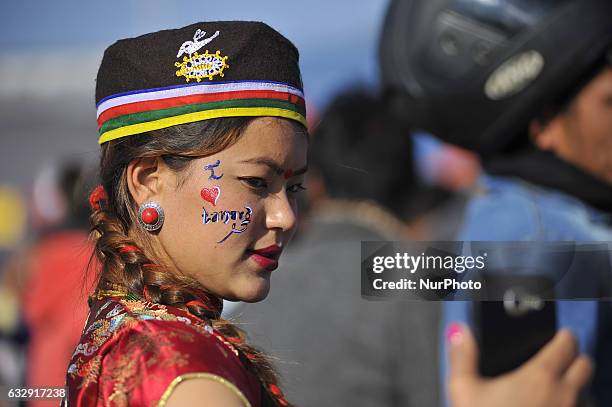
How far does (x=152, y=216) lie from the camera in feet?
4.31

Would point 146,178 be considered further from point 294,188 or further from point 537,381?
point 537,381

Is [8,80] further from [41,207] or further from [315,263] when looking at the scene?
[315,263]

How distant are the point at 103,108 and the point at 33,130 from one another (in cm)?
952

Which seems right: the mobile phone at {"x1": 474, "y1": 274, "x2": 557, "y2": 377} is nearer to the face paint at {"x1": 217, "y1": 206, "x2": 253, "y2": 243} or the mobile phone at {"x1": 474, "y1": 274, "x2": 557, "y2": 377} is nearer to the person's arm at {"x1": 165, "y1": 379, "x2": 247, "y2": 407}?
the face paint at {"x1": 217, "y1": 206, "x2": 253, "y2": 243}

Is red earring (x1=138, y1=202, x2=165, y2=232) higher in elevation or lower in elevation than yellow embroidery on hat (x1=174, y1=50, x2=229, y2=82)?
lower

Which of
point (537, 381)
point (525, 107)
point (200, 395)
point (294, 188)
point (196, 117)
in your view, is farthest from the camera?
point (525, 107)

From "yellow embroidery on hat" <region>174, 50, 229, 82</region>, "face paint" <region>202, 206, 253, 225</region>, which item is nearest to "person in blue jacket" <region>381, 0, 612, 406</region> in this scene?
"face paint" <region>202, 206, 253, 225</region>

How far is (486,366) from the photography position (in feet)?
6.18

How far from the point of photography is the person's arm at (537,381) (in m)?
1.78

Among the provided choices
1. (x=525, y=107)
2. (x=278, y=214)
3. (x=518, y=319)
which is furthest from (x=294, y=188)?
(x=525, y=107)

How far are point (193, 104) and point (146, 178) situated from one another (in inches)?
5.6

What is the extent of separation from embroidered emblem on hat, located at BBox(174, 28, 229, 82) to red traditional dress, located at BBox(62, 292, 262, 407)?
332 mm

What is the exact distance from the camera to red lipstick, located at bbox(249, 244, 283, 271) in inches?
53.0

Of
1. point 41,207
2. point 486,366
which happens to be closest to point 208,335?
point 486,366
